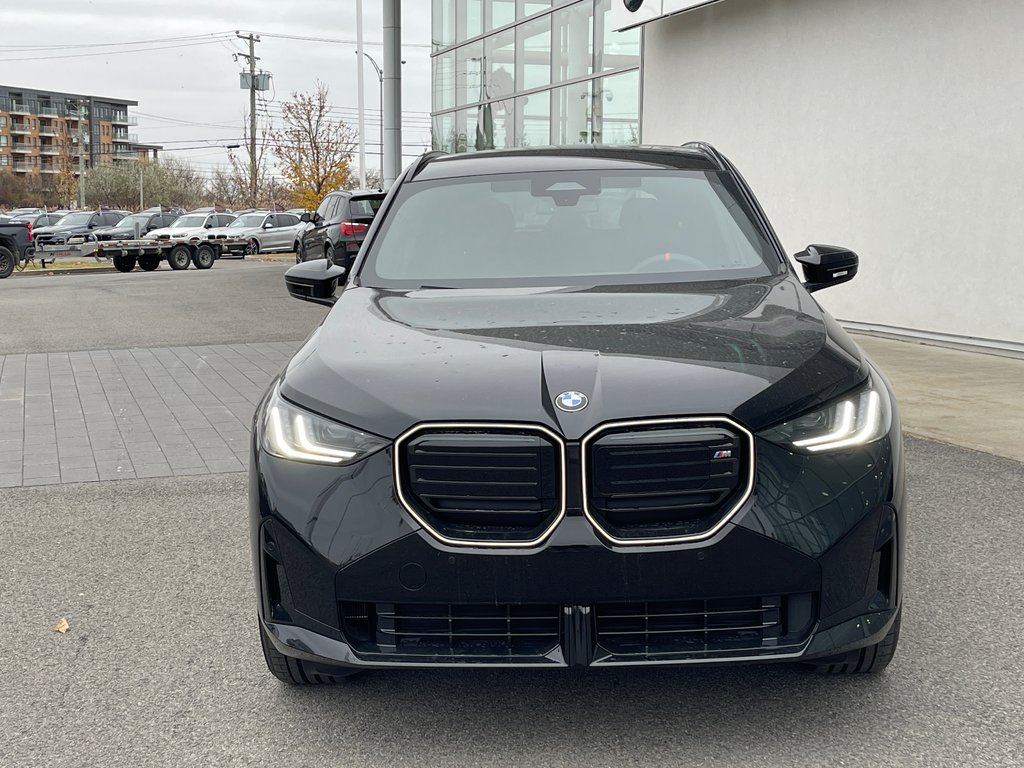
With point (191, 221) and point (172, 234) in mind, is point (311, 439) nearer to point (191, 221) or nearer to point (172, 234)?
point (172, 234)

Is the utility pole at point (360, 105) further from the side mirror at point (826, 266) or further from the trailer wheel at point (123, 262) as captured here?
the side mirror at point (826, 266)

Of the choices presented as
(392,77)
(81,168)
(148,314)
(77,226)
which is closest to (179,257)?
(392,77)

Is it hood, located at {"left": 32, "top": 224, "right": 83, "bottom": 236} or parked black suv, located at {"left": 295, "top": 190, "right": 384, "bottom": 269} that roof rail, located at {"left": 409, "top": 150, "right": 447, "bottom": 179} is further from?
hood, located at {"left": 32, "top": 224, "right": 83, "bottom": 236}

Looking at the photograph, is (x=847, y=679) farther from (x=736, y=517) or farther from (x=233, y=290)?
(x=233, y=290)

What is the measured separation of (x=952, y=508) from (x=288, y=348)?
7806mm

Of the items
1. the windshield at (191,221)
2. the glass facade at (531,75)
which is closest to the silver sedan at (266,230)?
the windshield at (191,221)

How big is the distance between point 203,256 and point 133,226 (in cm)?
685

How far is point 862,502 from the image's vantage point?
282cm

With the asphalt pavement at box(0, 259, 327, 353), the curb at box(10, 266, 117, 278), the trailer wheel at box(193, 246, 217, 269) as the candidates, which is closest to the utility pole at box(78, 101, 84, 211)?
the curb at box(10, 266, 117, 278)

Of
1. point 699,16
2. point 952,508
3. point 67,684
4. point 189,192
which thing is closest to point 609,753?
point 67,684

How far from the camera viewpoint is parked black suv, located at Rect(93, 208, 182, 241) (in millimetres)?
33044

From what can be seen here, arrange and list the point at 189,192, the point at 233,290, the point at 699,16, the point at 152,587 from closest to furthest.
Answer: the point at 152,587, the point at 699,16, the point at 233,290, the point at 189,192

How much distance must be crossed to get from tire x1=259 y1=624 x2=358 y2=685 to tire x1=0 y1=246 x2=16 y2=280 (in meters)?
26.2

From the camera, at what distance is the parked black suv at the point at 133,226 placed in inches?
1301
